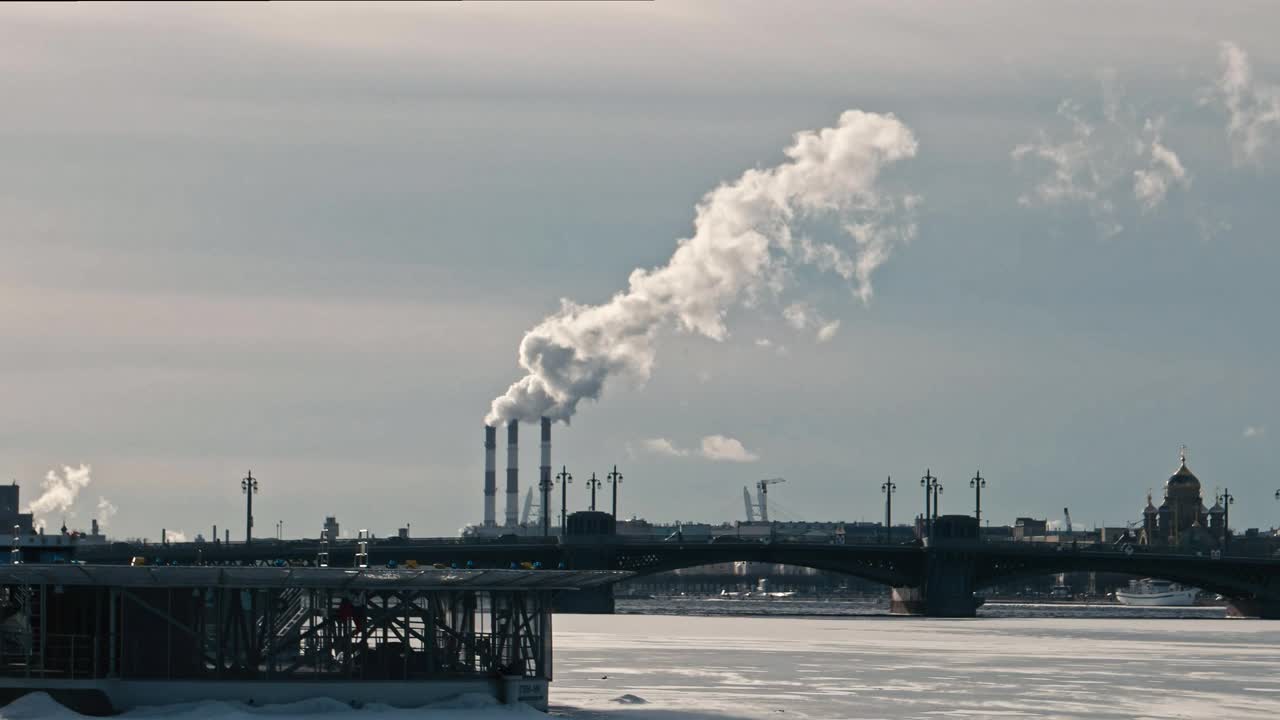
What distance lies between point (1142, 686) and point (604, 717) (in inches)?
1107

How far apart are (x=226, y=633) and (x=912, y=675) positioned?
37575 millimetres

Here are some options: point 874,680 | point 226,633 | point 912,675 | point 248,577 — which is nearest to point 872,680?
point 874,680

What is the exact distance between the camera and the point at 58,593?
228 feet

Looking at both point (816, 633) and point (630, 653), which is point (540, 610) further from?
point (816, 633)

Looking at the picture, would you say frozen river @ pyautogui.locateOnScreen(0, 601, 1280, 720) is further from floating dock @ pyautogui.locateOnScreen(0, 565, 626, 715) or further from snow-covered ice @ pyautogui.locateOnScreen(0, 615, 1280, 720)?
floating dock @ pyautogui.locateOnScreen(0, 565, 626, 715)

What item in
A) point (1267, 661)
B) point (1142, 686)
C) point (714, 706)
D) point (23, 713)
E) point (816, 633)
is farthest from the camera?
point (816, 633)

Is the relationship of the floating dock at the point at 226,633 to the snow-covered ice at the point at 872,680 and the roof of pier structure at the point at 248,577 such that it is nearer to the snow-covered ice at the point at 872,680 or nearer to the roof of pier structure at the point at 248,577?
the roof of pier structure at the point at 248,577

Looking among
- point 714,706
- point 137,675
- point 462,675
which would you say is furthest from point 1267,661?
point 137,675

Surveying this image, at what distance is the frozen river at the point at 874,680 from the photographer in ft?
238

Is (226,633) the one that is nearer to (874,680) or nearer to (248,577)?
(248,577)

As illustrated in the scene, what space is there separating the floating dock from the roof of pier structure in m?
0.04

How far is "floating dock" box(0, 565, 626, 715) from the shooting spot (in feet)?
225

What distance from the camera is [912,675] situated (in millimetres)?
97062

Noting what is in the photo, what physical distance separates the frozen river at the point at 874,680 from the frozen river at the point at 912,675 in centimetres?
9
